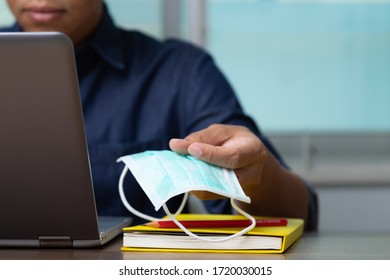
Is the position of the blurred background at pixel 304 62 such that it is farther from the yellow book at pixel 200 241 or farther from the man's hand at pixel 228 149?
the yellow book at pixel 200 241

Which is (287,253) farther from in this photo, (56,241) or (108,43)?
(108,43)

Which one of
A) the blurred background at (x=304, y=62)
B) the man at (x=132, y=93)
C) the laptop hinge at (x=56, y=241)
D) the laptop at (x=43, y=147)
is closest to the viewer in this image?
the laptop at (x=43, y=147)

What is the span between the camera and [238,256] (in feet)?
2.43

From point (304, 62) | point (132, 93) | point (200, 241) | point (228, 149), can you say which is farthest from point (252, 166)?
point (304, 62)

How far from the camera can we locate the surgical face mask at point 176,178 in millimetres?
751

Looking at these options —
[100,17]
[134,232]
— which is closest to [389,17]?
[100,17]

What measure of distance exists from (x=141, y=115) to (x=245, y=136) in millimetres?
472

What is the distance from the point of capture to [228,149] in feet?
2.84

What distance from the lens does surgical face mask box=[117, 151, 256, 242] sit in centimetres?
75

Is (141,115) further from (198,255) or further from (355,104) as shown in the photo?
(355,104)

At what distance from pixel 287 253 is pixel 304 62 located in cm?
136

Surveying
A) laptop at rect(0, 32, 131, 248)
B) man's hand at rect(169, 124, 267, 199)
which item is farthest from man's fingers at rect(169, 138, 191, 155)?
laptop at rect(0, 32, 131, 248)

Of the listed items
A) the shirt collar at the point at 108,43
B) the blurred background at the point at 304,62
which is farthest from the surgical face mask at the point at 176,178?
the blurred background at the point at 304,62

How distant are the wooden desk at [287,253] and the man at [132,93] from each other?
329mm
